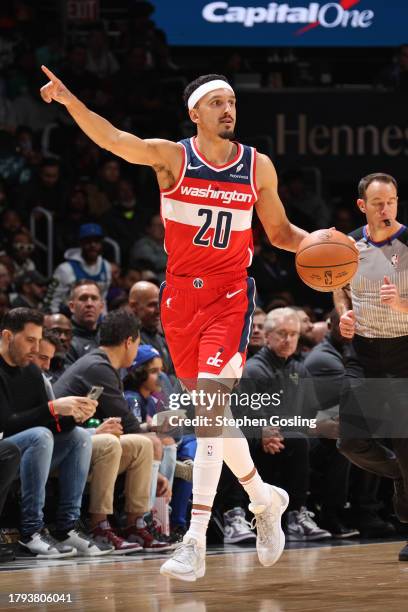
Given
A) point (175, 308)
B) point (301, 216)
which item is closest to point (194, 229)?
point (175, 308)

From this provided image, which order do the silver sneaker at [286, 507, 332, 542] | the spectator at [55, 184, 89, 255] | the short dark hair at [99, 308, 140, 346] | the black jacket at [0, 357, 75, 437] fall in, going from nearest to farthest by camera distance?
the black jacket at [0, 357, 75, 437] → the short dark hair at [99, 308, 140, 346] → the silver sneaker at [286, 507, 332, 542] → the spectator at [55, 184, 89, 255]

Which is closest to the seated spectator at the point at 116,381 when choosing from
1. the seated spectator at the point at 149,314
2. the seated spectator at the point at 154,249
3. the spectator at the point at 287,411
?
the spectator at the point at 287,411

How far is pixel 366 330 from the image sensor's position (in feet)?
21.1

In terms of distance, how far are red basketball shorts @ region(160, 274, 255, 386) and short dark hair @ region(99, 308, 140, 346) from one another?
182cm

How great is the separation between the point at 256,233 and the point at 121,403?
5504 mm

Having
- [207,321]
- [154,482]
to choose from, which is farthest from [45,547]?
[207,321]

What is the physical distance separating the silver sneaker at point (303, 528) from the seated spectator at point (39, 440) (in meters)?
1.60

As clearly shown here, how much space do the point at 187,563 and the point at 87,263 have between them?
5.85m

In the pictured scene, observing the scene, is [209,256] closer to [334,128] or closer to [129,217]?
[129,217]

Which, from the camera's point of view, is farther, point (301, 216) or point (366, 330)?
point (301, 216)

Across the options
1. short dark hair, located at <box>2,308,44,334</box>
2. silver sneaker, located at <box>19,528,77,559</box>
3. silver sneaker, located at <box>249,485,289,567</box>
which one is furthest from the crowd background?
silver sneaker, located at <box>249,485,289,567</box>

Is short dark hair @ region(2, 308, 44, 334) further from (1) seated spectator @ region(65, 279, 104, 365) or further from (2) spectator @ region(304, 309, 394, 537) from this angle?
(2) spectator @ region(304, 309, 394, 537)

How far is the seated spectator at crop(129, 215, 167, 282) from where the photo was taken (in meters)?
11.8

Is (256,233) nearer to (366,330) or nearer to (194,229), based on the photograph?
(366,330)
